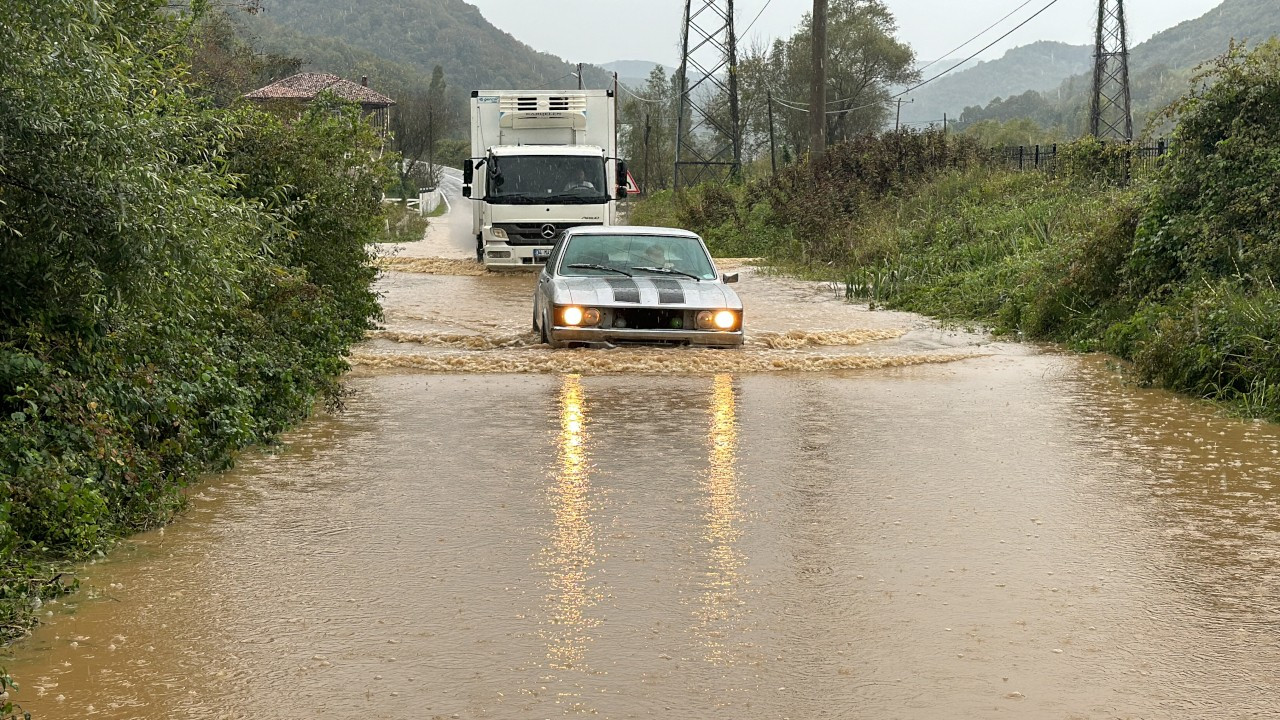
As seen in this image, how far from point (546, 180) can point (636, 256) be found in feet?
35.6

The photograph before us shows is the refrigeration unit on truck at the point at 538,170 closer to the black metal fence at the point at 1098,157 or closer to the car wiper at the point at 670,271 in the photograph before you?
the black metal fence at the point at 1098,157

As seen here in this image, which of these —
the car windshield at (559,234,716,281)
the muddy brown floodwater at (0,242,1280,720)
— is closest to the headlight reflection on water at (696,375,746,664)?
the muddy brown floodwater at (0,242,1280,720)

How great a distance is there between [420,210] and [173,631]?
171 feet

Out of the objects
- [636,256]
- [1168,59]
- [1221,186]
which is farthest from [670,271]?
[1168,59]

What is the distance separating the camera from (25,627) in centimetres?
534

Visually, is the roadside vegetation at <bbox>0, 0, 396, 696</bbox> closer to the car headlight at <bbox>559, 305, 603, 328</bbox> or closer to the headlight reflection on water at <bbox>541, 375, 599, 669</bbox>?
the headlight reflection on water at <bbox>541, 375, 599, 669</bbox>

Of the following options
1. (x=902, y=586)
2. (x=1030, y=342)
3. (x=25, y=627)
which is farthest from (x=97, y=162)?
(x=1030, y=342)

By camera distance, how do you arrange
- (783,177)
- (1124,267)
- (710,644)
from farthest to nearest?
(783,177)
(1124,267)
(710,644)

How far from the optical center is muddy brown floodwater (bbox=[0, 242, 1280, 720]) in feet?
16.0

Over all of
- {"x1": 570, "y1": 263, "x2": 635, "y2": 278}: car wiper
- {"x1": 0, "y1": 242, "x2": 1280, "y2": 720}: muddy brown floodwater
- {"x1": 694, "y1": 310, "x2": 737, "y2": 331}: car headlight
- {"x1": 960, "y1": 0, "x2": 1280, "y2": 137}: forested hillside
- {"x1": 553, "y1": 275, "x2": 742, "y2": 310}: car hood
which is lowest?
{"x1": 0, "y1": 242, "x2": 1280, "y2": 720}: muddy brown floodwater

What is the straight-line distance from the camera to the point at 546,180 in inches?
Answer: 996

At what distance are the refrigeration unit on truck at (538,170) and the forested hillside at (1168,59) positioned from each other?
11335 cm

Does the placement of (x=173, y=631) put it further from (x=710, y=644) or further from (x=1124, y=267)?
(x=1124, y=267)

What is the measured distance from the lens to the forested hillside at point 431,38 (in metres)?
160
